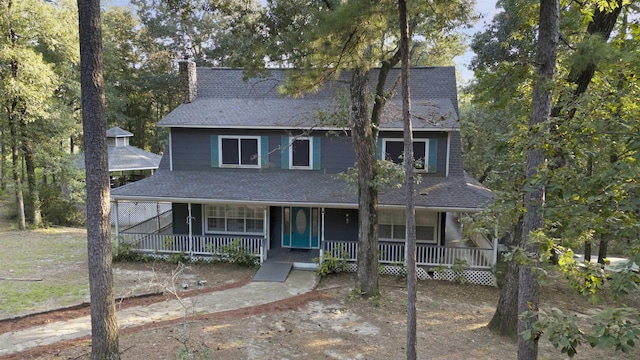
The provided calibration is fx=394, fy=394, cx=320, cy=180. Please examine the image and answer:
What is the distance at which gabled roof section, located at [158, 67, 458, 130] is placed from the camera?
46.1 feet

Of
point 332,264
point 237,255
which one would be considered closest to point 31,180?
point 237,255

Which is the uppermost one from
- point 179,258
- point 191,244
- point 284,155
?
point 284,155

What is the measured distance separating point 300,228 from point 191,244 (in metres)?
3.92

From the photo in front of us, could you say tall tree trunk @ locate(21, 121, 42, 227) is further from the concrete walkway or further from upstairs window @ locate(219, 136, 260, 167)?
the concrete walkway

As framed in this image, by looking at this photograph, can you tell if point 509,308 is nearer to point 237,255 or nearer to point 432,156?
point 432,156

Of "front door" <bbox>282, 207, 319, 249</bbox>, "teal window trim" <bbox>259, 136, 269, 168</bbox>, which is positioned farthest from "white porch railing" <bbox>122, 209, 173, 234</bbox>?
"front door" <bbox>282, 207, 319, 249</bbox>

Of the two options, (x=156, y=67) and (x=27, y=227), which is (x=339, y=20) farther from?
(x=156, y=67)

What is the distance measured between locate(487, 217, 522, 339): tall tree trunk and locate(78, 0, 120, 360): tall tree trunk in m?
7.88

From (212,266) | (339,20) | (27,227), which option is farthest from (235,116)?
(27,227)

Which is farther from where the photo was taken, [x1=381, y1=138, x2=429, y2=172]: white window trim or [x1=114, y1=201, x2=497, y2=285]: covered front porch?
[x1=381, y1=138, x2=429, y2=172]: white window trim

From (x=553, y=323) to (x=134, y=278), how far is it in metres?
11.8

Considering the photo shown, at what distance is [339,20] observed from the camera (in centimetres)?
650

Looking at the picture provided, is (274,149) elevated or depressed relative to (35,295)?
elevated

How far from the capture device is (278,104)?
616 inches
